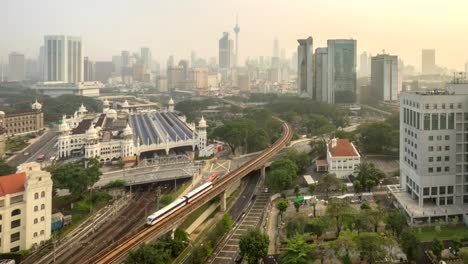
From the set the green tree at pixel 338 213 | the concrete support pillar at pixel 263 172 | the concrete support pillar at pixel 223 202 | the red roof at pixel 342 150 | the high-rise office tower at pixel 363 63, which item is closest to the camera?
the green tree at pixel 338 213

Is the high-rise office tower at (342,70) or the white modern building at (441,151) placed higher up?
the high-rise office tower at (342,70)

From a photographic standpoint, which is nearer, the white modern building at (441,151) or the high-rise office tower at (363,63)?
the white modern building at (441,151)

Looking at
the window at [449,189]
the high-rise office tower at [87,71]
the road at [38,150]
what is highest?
the high-rise office tower at [87,71]

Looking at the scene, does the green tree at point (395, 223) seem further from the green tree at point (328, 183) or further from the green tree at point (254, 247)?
the green tree at point (328, 183)

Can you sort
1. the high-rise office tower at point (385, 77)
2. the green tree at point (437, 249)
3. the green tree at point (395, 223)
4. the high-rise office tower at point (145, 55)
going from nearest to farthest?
the green tree at point (437, 249) → the green tree at point (395, 223) → the high-rise office tower at point (385, 77) → the high-rise office tower at point (145, 55)

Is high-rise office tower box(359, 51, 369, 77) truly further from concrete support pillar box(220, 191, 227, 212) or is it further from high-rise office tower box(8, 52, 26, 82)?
concrete support pillar box(220, 191, 227, 212)

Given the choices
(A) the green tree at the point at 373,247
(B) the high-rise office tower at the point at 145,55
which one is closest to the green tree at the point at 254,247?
(A) the green tree at the point at 373,247
